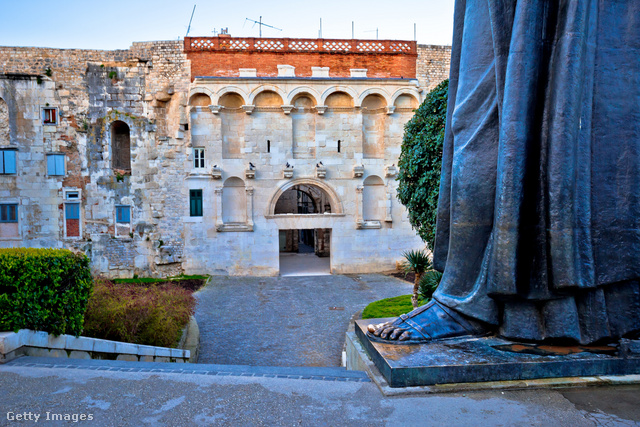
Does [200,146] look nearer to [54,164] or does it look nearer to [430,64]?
[54,164]

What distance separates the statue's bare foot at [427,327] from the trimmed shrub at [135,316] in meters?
5.00

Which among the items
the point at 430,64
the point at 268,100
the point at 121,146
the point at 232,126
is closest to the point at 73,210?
the point at 121,146

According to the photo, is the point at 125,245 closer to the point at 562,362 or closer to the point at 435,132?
the point at 435,132

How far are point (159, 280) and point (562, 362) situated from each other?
56.3 ft

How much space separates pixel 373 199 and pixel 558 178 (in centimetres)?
1684

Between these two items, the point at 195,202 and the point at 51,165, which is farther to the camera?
the point at 195,202

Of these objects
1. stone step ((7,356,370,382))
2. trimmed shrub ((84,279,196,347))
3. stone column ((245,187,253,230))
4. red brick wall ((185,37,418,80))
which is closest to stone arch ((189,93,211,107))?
red brick wall ((185,37,418,80))

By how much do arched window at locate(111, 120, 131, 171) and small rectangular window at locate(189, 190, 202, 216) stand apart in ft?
10.7

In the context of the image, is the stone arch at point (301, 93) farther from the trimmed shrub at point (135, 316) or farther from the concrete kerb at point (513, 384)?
the concrete kerb at point (513, 384)

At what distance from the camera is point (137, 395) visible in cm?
295

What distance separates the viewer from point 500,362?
2.91 metres

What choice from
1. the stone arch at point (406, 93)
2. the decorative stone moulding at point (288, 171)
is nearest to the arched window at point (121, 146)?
the decorative stone moulding at point (288, 171)

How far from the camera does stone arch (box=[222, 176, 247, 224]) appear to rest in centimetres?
1894

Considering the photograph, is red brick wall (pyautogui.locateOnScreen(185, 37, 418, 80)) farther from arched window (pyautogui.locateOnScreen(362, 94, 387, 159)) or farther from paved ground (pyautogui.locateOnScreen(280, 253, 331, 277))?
paved ground (pyautogui.locateOnScreen(280, 253, 331, 277))
